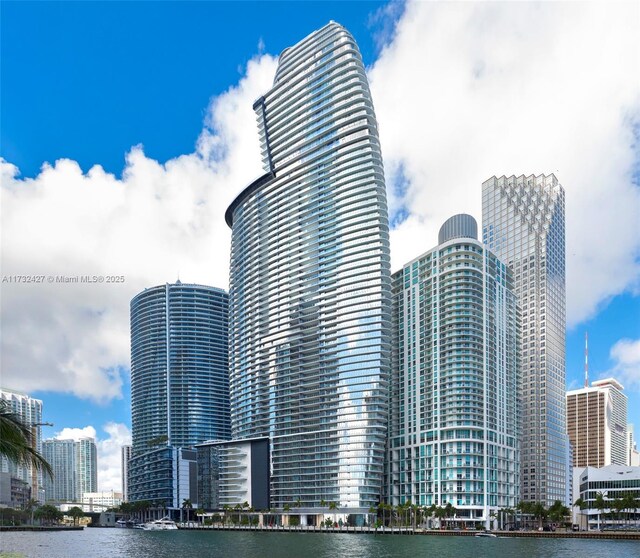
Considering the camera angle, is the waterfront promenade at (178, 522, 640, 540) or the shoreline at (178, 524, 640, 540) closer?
the shoreline at (178, 524, 640, 540)

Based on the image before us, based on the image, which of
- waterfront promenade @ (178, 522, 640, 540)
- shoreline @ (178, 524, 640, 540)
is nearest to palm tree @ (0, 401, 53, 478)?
shoreline @ (178, 524, 640, 540)

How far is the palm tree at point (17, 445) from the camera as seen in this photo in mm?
15500

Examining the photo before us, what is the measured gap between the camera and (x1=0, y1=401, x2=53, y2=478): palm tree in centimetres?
1550

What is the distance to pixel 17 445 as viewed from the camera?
50.8ft

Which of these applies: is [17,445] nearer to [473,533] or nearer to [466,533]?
[466,533]

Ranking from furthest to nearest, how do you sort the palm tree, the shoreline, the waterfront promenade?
A: the waterfront promenade, the shoreline, the palm tree

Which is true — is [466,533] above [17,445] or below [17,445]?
below

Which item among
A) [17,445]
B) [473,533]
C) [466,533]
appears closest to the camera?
[17,445]

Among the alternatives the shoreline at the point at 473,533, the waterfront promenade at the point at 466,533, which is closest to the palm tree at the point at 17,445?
the shoreline at the point at 473,533

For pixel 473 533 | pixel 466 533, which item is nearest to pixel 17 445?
pixel 466 533

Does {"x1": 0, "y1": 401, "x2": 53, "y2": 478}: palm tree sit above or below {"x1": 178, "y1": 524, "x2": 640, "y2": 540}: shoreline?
above

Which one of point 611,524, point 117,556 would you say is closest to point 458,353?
point 611,524

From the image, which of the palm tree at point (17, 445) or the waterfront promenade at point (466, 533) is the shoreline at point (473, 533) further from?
the palm tree at point (17, 445)

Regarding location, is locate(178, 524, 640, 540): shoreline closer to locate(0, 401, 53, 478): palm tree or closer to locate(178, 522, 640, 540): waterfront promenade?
locate(178, 522, 640, 540): waterfront promenade
